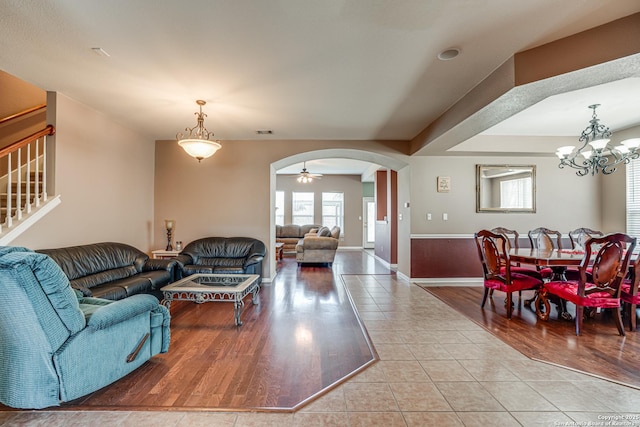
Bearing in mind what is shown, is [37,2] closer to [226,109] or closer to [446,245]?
[226,109]

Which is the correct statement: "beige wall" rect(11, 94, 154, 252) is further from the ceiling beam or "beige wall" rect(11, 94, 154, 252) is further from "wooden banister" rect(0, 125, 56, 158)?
the ceiling beam

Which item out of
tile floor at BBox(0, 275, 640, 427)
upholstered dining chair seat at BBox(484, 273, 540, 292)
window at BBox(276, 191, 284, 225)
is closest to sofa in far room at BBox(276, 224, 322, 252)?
window at BBox(276, 191, 284, 225)

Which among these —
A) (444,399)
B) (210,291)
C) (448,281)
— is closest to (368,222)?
(448,281)

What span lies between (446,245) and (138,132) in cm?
594

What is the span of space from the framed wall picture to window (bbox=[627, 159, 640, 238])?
279 centimetres

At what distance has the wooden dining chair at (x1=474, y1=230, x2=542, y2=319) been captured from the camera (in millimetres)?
3508

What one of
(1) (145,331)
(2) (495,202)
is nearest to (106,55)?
(1) (145,331)

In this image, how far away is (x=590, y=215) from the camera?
214 inches

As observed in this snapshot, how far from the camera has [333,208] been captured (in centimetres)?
1131

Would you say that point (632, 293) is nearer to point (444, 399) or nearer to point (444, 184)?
point (444, 399)

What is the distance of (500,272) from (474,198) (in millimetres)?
2200

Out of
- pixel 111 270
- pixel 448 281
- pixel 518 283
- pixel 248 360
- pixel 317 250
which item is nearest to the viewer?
pixel 248 360

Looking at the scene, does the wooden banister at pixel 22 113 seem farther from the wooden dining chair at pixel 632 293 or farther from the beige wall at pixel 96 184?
the wooden dining chair at pixel 632 293

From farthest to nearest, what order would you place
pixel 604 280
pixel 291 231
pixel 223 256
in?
pixel 291 231 → pixel 223 256 → pixel 604 280
